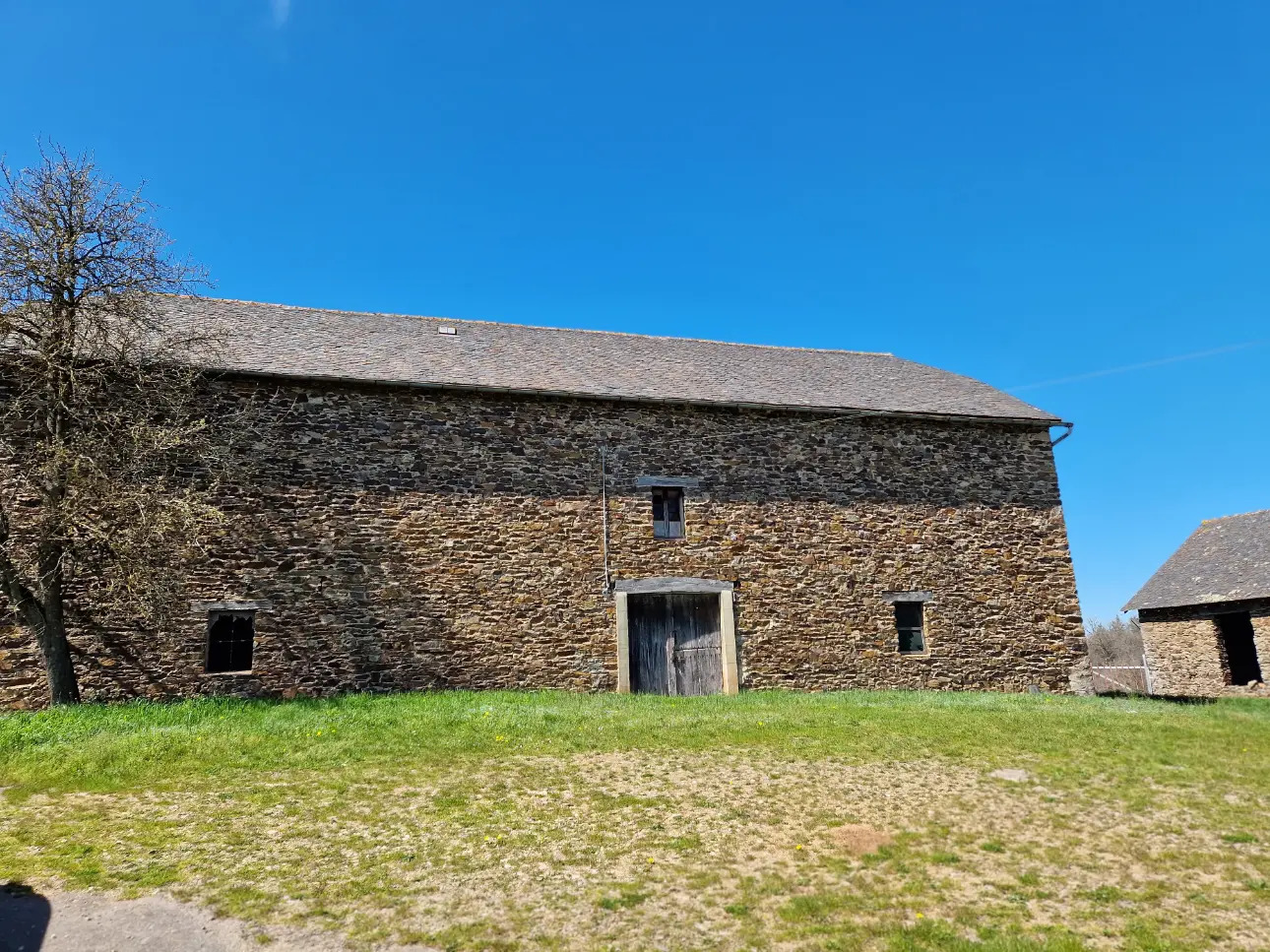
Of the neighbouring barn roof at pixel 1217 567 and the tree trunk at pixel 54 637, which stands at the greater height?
the neighbouring barn roof at pixel 1217 567

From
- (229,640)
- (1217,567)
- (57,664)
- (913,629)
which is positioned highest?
(1217,567)

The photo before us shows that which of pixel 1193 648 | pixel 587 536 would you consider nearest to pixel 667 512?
pixel 587 536

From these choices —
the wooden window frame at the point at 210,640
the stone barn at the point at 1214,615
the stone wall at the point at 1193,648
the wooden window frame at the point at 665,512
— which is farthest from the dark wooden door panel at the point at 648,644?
the stone barn at the point at 1214,615

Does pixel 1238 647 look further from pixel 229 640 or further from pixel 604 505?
pixel 229 640

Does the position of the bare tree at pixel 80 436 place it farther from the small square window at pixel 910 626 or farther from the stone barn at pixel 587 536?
the small square window at pixel 910 626

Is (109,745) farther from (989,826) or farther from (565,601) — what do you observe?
(989,826)

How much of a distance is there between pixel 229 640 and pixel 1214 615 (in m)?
23.1

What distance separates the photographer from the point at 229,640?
509 inches

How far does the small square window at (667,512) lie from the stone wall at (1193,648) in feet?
47.1

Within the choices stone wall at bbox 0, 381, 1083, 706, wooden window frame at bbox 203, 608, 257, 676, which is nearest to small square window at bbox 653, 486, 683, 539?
stone wall at bbox 0, 381, 1083, 706

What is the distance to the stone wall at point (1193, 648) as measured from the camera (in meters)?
19.8

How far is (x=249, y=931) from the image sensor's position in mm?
4730

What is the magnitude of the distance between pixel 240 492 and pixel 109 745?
5.27 meters

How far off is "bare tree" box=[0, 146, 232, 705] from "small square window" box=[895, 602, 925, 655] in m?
12.1
